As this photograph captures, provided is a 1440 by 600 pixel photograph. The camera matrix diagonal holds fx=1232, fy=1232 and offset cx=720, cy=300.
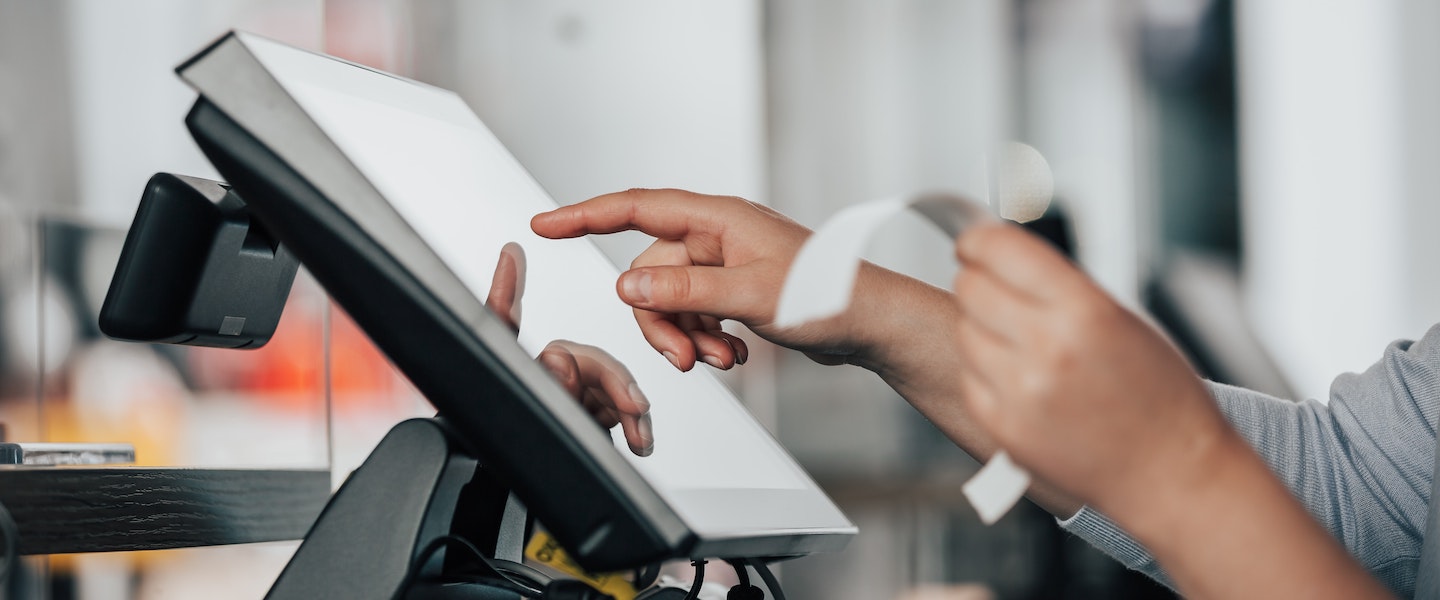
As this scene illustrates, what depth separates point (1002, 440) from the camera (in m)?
0.40

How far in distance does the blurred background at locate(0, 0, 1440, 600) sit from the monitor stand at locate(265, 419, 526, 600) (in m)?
1.20

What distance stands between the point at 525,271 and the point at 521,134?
7.57 ft

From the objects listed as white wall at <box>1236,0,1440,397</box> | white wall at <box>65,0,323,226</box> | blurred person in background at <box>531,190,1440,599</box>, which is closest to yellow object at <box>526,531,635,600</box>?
blurred person in background at <box>531,190,1440,599</box>

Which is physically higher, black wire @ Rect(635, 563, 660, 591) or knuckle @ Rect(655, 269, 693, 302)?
knuckle @ Rect(655, 269, 693, 302)

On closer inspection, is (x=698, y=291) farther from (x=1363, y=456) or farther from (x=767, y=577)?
(x=1363, y=456)

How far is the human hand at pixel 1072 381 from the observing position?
383mm

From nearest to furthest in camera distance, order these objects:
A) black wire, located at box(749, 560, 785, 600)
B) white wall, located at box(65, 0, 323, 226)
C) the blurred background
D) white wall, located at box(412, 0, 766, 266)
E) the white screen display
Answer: the white screen display
black wire, located at box(749, 560, 785, 600)
white wall, located at box(65, 0, 323, 226)
the blurred background
white wall, located at box(412, 0, 766, 266)

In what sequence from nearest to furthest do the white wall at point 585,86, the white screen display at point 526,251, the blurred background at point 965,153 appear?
the white screen display at point 526,251
the blurred background at point 965,153
the white wall at point 585,86

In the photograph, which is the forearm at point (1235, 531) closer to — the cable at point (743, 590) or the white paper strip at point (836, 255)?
the white paper strip at point (836, 255)

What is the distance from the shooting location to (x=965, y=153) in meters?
3.24

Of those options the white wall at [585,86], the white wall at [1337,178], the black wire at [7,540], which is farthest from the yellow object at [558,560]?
the white wall at [1337,178]

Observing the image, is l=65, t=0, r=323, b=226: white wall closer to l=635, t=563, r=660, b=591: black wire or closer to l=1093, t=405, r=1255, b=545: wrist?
l=635, t=563, r=660, b=591: black wire

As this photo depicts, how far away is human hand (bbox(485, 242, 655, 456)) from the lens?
20.9 inches

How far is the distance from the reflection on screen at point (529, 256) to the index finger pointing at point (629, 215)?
0.02 metres
